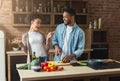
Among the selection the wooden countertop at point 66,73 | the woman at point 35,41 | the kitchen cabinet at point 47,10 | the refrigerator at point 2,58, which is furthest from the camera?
the kitchen cabinet at point 47,10

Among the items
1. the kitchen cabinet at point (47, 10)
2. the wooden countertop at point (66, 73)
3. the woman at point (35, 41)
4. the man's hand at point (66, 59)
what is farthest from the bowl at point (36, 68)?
the kitchen cabinet at point (47, 10)

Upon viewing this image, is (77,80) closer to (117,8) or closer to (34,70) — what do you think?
(34,70)

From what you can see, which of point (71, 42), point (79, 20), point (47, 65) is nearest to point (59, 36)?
point (71, 42)

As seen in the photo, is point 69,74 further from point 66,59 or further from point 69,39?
point 69,39

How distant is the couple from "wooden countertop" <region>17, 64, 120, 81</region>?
0.41 m

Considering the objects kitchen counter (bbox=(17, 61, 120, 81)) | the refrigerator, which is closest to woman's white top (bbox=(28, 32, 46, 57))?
kitchen counter (bbox=(17, 61, 120, 81))

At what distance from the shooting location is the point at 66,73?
2.34 metres

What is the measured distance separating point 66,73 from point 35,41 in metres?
0.82

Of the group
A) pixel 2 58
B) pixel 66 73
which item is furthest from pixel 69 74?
pixel 2 58

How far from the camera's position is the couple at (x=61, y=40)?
2.89m

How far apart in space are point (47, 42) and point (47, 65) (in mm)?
528

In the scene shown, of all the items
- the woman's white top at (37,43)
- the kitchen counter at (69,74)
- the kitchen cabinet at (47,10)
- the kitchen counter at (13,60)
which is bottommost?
the kitchen counter at (13,60)

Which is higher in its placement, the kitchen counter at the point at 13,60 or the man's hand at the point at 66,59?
the man's hand at the point at 66,59

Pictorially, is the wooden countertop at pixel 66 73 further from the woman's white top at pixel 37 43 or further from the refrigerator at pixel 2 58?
the refrigerator at pixel 2 58
